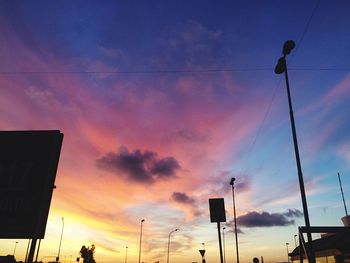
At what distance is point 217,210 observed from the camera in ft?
43.5

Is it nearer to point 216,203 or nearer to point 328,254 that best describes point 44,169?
point 216,203

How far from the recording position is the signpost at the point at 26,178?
1299 cm

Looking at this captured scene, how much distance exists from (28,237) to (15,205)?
5.41 ft

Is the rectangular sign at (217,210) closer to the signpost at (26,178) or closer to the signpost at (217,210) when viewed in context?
the signpost at (217,210)

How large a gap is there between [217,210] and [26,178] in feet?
30.1

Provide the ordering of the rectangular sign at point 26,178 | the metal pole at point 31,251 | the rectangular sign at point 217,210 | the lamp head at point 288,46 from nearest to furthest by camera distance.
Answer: the metal pole at point 31,251, the rectangular sign at point 26,178, the rectangular sign at point 217,210, the lamp head at point 288,46

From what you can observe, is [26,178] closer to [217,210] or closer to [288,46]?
[217,210]

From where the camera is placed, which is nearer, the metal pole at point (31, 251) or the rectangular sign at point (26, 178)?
the metal pole at point (31, 251)

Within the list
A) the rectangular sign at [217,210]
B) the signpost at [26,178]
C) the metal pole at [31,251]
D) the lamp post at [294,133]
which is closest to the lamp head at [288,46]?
the lamp post at [294,133]

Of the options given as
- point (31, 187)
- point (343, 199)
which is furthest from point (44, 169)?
point (343, 199)

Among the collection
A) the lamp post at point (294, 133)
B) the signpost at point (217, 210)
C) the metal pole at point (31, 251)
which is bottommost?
the metal pole at point (31, 251)

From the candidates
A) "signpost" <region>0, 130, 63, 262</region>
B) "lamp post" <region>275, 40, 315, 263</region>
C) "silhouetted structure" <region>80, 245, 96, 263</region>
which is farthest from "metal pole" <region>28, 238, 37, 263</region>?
"silhouetted structure" <region>80, 245, 96, 263</region>

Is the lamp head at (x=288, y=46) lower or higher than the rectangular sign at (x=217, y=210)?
higher

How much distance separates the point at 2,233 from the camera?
13008 mm
